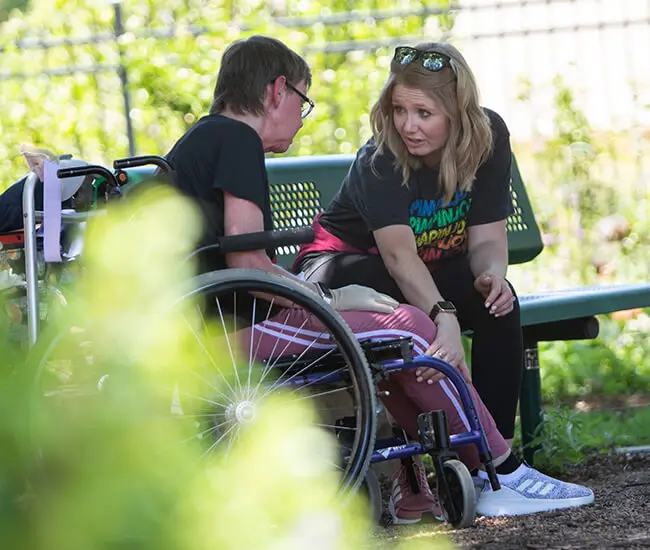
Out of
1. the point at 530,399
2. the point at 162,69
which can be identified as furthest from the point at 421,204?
the point at 162,69

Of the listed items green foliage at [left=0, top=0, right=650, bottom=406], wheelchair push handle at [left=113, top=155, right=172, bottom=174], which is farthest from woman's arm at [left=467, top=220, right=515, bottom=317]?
green foliage at [left=0, top=0, right=650, bottom=406]

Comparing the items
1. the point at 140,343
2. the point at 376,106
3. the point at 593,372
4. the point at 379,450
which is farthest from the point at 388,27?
the point at 140,343

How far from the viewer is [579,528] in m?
2.53

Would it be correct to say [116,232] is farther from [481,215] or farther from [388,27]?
[388,27]

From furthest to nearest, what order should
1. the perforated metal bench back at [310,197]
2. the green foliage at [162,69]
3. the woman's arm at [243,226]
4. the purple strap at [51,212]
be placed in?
the green foliage at [162,69] < the perforated metal bench back at [310,197] < the woman's arm at [243,226] < the purple strap at [51,212]

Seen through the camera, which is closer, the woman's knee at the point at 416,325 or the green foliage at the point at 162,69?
the woman's knee at the point at 416,325

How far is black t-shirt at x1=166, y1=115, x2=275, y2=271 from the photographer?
2.47 m

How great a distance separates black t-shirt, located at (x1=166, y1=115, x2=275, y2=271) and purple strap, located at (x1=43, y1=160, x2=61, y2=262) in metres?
0.30

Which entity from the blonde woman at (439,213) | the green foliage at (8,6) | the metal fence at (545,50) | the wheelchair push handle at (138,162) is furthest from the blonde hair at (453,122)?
the metal fence at (545,50)

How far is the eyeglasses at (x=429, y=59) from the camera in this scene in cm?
291

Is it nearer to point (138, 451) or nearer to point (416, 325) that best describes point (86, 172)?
point (416, 325)

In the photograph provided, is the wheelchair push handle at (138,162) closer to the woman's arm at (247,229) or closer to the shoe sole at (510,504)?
the woman's arm at (247,229)

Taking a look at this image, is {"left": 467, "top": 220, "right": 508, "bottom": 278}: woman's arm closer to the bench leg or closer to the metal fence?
the bench leg

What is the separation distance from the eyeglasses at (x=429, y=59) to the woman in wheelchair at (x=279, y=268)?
315 mm
